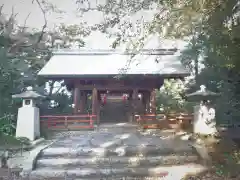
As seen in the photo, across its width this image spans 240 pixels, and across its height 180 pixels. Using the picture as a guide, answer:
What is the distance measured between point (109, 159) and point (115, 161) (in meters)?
0.07

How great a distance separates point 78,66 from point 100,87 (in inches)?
24.7

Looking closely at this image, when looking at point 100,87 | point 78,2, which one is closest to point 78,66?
point 100,87

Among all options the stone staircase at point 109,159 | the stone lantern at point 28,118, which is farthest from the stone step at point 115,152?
the stone lantern at point 28,118

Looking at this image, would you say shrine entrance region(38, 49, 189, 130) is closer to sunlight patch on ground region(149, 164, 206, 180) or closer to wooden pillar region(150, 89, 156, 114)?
wooden pillar region(150, 89, 156, 114)

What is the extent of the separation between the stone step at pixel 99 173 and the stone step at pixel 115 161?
108mm

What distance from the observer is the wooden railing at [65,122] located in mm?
4043

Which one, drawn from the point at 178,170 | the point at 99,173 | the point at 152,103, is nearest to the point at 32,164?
the point at 99,173

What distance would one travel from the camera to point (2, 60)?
3570mm

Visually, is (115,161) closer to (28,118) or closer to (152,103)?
(28,118)

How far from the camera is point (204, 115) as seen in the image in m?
3.39

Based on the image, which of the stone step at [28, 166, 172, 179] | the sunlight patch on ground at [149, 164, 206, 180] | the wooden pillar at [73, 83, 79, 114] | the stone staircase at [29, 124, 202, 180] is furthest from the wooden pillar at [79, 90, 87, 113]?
the sunlight patch on ground at [149, 164, 206, 180]

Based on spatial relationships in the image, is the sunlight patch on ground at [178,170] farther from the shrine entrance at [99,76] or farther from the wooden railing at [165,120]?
the shrine entrance at [99,76]

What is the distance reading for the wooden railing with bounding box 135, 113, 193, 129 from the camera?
12.6ft

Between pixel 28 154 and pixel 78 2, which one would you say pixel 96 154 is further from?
pixel 78 2
